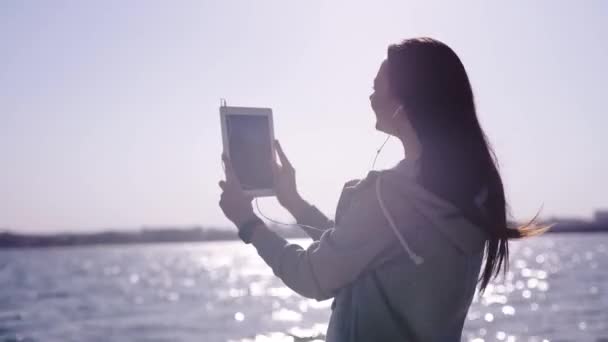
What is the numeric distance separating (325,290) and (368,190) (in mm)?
343

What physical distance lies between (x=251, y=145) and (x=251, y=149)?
0.6 inches

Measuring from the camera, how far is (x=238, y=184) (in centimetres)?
275

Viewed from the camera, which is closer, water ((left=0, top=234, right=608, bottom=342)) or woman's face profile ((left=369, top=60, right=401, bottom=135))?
woman's face profile ((left=369, top=60, right=401, bottom=135))

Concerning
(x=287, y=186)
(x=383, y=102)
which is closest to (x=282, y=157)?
(x=287, y=186)

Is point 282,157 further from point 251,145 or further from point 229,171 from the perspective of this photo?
point 229,171

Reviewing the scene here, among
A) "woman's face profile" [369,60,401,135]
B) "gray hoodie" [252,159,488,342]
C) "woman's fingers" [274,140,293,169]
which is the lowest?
"gray hoodie" [252,159,488,342]

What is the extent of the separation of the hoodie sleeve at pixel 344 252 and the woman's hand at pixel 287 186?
71cm

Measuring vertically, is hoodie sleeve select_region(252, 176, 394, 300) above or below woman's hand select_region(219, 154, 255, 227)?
below

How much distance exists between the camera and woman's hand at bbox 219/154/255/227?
2680 mm

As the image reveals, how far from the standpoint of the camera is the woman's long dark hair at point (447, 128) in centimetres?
237

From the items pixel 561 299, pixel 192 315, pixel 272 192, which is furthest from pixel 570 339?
pixel 272 192

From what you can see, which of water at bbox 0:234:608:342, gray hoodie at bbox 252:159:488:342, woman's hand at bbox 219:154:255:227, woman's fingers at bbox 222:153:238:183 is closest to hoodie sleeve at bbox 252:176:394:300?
gray hoodie at bbox 252:159:488:342

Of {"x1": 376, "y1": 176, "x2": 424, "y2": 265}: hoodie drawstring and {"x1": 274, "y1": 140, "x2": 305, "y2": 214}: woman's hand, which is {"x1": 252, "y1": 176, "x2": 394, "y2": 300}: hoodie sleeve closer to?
{"x1": 376, "y1": 176, "x2": 424, "y2": 265}: hoodie drawstring

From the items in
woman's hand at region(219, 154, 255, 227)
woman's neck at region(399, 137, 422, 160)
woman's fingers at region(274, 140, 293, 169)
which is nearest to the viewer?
woman's neck at region(399, 137, 422, 160)
